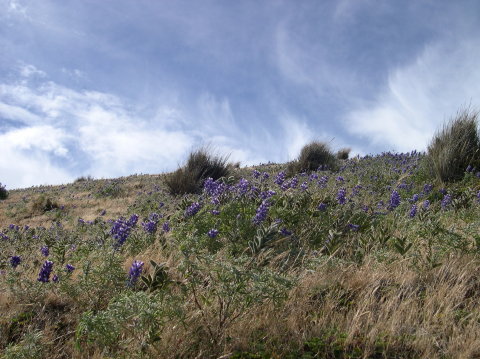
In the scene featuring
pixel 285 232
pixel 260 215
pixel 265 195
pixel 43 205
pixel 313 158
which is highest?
pixel 313 158

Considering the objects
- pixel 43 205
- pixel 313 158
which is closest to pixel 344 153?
pixel 313 158

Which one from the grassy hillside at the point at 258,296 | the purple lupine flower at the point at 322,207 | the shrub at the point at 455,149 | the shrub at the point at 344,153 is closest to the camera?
the grassy hillside at the point at 258,296

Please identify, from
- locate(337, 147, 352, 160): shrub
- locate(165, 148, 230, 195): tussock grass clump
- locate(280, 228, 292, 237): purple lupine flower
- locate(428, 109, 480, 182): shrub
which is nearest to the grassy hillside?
locate(280, 228, 292, 237): purple lupine flower

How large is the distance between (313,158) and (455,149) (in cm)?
531

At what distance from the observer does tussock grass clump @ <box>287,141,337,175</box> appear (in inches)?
512

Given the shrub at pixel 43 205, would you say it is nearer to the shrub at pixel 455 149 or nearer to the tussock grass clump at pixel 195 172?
the tussock grass clump at pixel 195 172

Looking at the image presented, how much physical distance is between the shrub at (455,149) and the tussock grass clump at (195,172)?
649 centimetres

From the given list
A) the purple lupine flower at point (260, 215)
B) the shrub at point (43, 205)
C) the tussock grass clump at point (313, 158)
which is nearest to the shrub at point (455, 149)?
the tussock grass clump at point (313, 158)

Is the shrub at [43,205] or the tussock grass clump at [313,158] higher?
the tussock grass clump at [313,158]

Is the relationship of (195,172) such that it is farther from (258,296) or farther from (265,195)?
(258,296)

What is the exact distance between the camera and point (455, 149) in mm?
8492

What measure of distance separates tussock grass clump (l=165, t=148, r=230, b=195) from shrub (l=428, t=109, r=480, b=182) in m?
6.49

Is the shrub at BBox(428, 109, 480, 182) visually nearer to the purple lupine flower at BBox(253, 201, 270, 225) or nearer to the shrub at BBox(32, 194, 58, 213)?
the purple lupine flower at BBox(253, 201, 270, 225)

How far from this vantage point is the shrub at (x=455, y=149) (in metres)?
8.36
